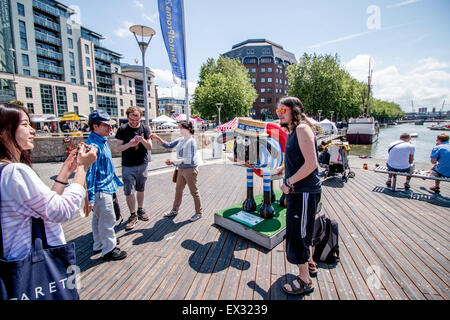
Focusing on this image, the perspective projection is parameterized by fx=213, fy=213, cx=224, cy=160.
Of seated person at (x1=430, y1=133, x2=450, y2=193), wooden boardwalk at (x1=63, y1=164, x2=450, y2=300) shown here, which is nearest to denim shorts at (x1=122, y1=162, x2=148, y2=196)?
wooden boardwalk at (x1=63, y1=164, x2=450, y2=300)

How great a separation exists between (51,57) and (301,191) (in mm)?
52928

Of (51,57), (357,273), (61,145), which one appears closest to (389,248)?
(357,273)

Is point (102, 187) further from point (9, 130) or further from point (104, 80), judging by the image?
point (104, 80)

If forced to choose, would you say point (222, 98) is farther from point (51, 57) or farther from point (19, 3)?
point (19, 3)

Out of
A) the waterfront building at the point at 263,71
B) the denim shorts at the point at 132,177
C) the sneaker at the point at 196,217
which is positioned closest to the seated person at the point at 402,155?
the sneaker at the point at 196,217

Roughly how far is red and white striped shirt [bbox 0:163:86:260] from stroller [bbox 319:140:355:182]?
7.40m

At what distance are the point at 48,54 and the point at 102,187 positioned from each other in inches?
1990

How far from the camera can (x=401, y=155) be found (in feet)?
19.0

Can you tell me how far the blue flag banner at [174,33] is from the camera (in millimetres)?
8422

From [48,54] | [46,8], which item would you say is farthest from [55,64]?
[46,8]

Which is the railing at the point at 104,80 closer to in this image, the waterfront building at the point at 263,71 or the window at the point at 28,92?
the window at the point at 28,92

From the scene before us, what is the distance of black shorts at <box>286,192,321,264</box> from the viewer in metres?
2.22

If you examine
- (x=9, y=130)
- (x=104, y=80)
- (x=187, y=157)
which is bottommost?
(x=187, y=157)

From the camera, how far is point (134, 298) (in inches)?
93.7
